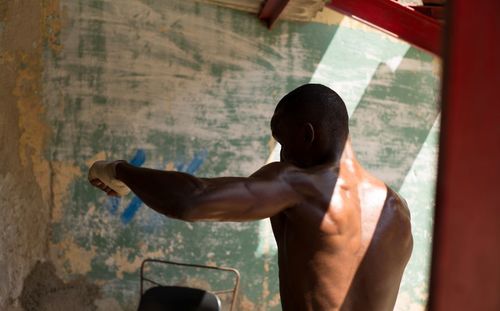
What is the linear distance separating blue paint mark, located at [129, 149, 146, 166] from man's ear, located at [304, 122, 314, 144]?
270cm

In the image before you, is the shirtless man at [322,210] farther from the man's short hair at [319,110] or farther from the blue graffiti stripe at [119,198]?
the blue graffiti stripe at [119,198]

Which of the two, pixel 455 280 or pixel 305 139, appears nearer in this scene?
pixel 455 280

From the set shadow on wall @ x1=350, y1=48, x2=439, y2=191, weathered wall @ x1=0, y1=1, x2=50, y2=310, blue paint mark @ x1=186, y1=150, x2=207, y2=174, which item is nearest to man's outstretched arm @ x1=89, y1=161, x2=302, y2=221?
weathered wall @ x1=0, y1=1, x2=50, y2=310

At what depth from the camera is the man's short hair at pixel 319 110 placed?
1839 mm

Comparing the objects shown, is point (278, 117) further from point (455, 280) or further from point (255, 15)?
point (255, 15)

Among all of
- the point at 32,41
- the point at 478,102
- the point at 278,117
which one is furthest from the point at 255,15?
the point at 478,102

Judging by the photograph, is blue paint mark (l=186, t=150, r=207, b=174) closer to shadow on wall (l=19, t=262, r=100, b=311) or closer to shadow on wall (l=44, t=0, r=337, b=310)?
shadow on wall (l=44, t=0, r=337, b=310)

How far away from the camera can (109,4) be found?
4270 mm

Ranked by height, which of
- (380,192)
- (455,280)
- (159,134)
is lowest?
(159,134)

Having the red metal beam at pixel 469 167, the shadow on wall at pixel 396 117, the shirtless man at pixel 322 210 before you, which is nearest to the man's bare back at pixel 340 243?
the shirtless man at pixel 322 210

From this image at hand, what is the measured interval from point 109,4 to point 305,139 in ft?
9.52

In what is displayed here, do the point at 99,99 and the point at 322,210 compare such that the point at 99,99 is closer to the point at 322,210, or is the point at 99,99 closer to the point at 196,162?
the point at 196,162

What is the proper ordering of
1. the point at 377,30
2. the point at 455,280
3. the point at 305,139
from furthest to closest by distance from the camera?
the point at 377,30 → the point at 305,139 → the point at 455,280

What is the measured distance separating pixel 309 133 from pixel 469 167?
0.95 meters
